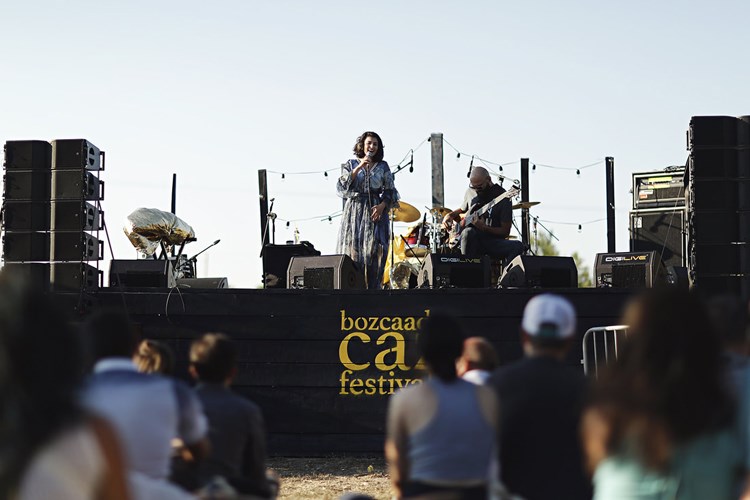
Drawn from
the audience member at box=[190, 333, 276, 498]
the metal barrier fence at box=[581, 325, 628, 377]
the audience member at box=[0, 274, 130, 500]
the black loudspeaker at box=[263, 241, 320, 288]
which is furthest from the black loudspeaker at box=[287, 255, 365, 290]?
the audience member at box=[0, 274, 130, 500]

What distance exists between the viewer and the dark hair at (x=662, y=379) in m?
2.88

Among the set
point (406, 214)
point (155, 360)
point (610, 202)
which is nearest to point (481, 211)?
point (406, 214)

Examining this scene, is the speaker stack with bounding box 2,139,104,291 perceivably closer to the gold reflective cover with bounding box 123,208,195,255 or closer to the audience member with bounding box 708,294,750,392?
the gold reflective cover with bounding box 123,208,195,255

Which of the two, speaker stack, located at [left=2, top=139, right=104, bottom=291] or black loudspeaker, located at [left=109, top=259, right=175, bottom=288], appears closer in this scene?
speaker stack, located at [left=2, top=139, right=104, bottom=291]

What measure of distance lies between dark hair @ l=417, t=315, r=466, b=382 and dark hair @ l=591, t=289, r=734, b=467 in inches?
54.8

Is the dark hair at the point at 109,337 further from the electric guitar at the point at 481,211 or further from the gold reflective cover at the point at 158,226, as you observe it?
the gold reflective cover at the point at 158,226

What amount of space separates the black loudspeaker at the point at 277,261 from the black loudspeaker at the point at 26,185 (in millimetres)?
2651

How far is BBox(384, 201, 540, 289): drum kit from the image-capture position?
13.7 m

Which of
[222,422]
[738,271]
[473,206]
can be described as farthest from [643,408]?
[473,206]

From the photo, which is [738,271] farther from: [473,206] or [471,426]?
[471,426]

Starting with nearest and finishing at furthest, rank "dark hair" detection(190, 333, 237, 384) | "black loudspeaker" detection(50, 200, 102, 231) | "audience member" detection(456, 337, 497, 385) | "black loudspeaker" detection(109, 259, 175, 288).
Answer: "dark hair" detection(190, 333, 237, 384) < "audience member" detection(456, 337, 497, 385) < "black loudspeaker" detection(50, 200, 102, 231) < "black loudspeaker" detection(109, 259, 175, 288)

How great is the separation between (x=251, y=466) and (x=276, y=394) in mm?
6435

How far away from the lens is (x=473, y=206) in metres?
12.8

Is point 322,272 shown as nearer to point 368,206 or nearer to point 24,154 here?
point 368,206
